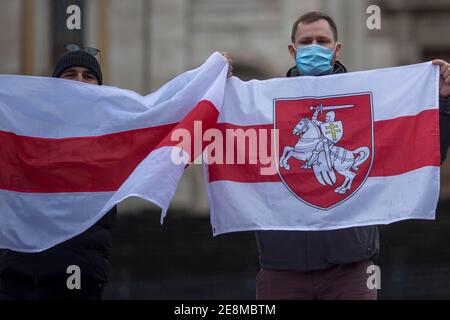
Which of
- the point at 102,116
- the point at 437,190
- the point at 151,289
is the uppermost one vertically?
the point at 102,116

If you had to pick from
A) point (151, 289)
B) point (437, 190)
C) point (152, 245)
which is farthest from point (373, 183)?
point (152, 245)

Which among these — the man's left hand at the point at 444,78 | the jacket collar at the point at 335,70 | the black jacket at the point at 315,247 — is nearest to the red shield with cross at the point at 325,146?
the jacket collar at the point at 335,70

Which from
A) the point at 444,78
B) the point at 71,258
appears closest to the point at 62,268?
the point at 71,258

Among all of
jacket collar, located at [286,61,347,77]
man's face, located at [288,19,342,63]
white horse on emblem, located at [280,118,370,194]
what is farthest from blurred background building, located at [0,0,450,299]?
man's face, located at [288,19,342,63]

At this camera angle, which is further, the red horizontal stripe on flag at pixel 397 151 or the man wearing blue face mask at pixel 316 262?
the red horizontal stripe on flag at pixel 397 151

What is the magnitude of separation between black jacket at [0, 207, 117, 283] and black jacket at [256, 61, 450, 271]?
2.91 ft

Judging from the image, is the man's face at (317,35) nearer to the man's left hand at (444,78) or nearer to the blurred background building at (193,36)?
the man's left hand at (444,78)

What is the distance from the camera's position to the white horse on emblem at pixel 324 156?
7145 millimetres

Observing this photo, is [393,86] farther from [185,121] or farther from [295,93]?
[185,121]

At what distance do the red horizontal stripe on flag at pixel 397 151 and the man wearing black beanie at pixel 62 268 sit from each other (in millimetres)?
764

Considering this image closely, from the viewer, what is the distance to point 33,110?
299 inches

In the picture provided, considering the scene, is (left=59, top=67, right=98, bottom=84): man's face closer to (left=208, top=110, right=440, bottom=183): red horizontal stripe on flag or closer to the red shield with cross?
(left=208, top=110, right=440, bottom=183): red horizontal stripe on flag

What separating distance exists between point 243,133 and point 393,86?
0.92 m

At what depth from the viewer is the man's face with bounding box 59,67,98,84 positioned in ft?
24.7
